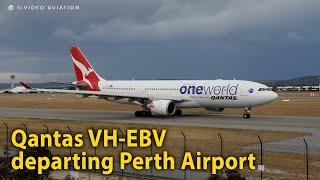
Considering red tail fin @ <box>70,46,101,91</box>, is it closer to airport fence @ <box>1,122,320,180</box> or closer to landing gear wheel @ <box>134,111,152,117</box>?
landing gear wheel @ <box>134,111,152,117</box>

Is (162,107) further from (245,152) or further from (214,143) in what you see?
(245,152)

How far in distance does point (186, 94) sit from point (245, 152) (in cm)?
2316

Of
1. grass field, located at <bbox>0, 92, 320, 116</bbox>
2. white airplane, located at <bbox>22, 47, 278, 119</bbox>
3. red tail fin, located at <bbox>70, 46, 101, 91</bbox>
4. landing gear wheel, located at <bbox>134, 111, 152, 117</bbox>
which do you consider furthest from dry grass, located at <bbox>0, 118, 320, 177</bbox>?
grass field, located at <bbox>0, 92, 320, 116</bbox>

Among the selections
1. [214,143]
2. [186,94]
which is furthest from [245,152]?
[186,94]

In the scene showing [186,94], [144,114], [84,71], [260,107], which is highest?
Answer: [84,71]

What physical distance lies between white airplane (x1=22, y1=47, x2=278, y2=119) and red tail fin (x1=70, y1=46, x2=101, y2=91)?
7.47ft

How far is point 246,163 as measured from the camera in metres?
22.7

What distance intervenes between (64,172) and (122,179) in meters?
3.06

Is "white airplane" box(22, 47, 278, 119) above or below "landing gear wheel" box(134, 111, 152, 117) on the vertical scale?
above

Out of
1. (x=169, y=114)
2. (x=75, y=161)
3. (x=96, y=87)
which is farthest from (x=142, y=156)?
(x=96, y=87)

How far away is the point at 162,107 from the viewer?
46.5 m

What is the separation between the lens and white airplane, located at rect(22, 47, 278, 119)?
44844 mm

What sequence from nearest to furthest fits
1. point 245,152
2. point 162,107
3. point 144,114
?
point 245,152 → point 162,107 → point 144,114

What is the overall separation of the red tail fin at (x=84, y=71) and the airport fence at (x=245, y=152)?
2383 cm
